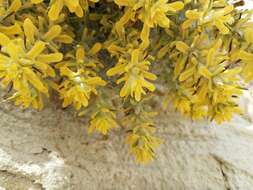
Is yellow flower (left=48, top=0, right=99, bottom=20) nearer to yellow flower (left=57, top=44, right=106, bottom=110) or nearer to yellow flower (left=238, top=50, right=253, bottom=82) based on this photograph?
yellow flower (left=57, top=44, right=106, bottom=110)

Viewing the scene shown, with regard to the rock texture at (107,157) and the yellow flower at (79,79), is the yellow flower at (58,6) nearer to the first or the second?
the yellow flower at (79,79)

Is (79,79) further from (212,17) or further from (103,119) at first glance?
(212,17)

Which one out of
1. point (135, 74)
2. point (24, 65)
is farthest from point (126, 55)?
point (24, 65)

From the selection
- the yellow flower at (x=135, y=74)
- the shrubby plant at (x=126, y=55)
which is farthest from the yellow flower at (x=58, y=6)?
the yellow flower at (x=135, y=74)

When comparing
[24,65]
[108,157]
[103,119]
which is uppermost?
[24,65]

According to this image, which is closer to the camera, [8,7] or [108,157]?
[8,7]

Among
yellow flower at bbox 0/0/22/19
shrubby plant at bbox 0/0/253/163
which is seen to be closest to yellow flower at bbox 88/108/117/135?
shrubby plant at bbox 0/0/253/163
